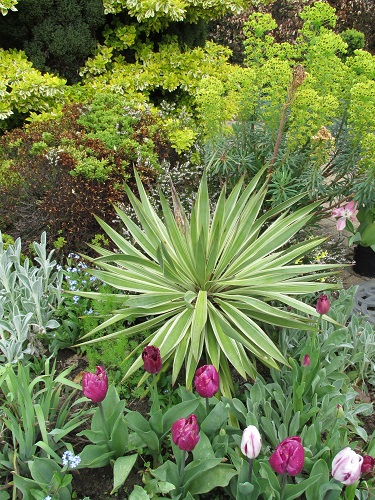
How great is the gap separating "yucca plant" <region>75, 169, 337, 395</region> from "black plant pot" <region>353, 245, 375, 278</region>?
4.72ft

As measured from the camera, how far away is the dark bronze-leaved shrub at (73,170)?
3.28 meters

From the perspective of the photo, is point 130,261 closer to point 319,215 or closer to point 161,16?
point 319,215

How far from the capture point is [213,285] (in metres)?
2.50

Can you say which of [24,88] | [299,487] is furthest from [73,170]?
[299,487]

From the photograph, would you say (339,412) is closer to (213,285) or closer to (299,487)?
(299,487)

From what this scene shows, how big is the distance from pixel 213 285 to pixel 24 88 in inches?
107

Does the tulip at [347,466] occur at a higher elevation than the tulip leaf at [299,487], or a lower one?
higher

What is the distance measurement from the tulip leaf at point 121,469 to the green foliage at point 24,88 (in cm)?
327

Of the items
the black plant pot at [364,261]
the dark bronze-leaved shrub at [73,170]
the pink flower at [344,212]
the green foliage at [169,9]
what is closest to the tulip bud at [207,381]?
the dark bronze-leaved shrub at [73,170]

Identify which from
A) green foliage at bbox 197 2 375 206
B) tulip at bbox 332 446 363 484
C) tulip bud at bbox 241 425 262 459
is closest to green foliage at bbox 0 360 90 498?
tulip bud at bbox 241 425 262 459

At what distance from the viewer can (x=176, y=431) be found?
4.92 ft

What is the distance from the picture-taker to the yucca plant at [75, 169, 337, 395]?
87.1 inches

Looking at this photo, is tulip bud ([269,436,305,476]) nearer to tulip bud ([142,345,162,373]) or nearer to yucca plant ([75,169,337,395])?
tulip bud ([142,345,162,373])

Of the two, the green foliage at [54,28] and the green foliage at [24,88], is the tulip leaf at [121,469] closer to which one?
the green foliage at [24,88]
